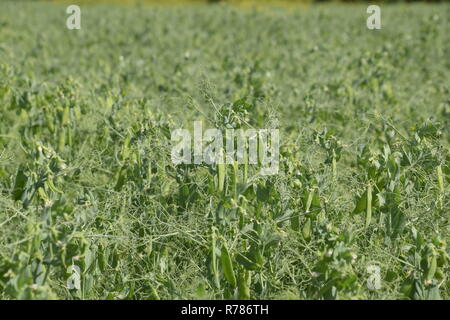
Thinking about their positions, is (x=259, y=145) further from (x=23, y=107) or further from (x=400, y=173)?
(x=23, y=107)

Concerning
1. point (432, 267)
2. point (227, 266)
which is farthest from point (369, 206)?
point (227, 266)

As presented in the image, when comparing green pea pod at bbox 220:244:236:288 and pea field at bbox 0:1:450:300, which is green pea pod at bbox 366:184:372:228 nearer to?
pea field at bbox 0:1:450:300

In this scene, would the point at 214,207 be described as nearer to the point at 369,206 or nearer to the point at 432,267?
the point at 369,206

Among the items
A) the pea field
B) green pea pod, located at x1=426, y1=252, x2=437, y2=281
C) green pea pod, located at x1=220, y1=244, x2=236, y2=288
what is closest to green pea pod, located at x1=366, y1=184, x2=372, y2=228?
the pea field

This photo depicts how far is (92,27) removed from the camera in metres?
9.98

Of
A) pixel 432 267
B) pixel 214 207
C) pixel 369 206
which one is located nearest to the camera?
pixel 432 267

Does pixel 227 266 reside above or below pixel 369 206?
below

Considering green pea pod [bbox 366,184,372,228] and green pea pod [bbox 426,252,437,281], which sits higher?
green pea pod [bbox 366,184,372,228]

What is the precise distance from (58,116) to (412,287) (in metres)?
2.46

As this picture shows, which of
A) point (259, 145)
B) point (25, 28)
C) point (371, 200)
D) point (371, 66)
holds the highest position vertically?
point (25, 28)

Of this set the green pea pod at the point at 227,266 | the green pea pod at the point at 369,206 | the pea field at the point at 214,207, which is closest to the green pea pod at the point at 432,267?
the pea field at the point at 214,207

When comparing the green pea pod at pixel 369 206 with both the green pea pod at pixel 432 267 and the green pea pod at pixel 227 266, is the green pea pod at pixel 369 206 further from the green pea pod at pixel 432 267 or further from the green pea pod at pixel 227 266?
the green pea pod at pixel 227 266
